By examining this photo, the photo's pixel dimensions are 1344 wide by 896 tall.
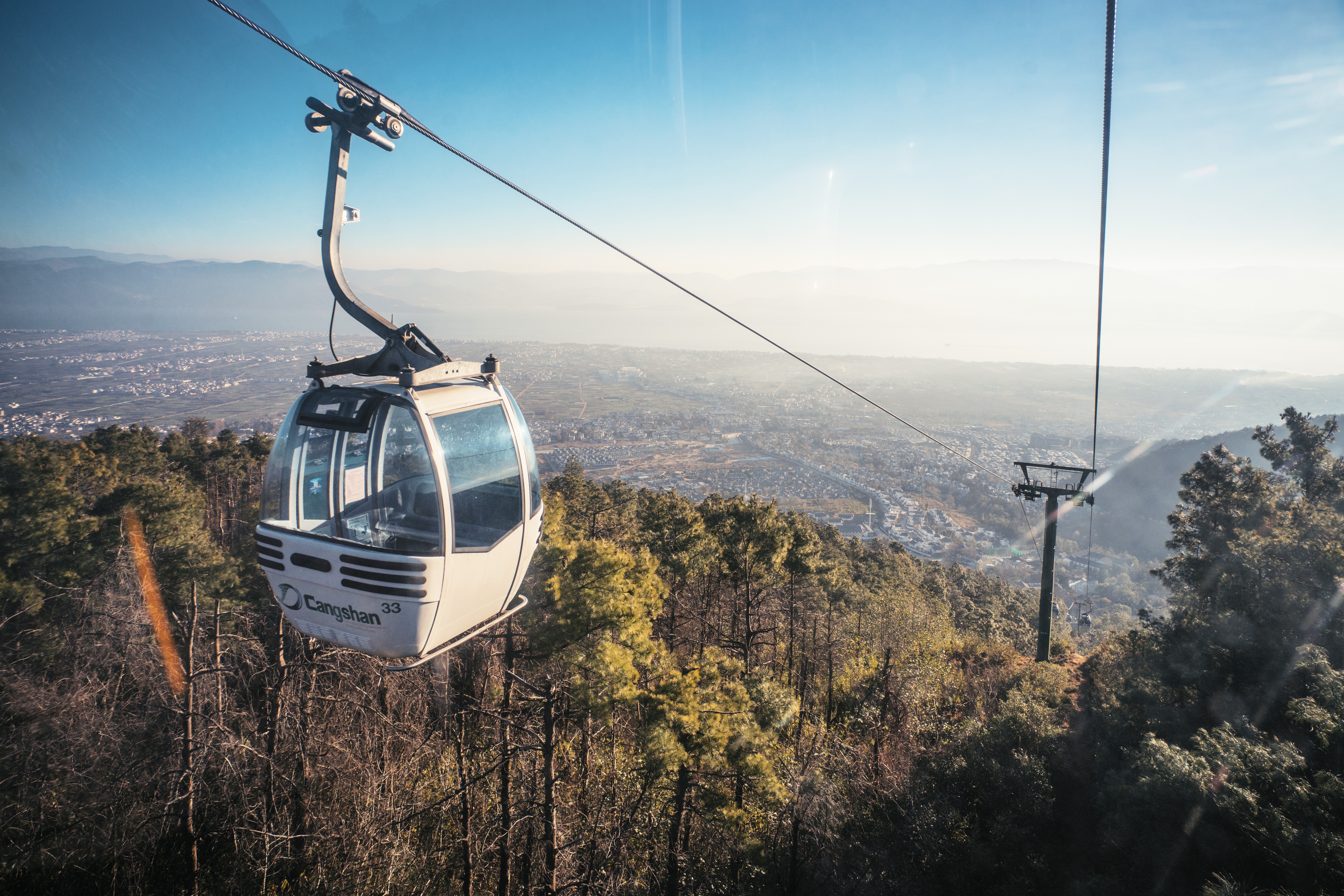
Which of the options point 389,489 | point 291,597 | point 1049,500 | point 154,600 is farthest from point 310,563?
point 1049,500

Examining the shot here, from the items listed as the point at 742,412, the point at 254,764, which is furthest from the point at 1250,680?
the point at 742,412

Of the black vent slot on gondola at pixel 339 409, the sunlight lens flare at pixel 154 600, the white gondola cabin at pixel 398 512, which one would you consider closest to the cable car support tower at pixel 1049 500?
the white gondola cabin at pixel 398 512

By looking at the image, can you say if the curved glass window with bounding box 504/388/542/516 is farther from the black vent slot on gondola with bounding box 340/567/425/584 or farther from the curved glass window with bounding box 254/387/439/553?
the black vent slot on gondola with bounding box 340/567/425/584

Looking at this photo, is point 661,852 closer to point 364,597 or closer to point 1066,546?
point 364,597

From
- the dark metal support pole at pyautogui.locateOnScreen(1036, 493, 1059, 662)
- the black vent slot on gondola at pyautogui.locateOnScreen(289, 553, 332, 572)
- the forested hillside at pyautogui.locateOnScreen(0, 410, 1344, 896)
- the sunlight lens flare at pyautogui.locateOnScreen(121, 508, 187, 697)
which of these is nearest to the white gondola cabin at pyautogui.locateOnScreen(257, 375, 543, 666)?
the black vent slot on gondola at pyautogui.locateOnScreen(289, 553, 332, 572)

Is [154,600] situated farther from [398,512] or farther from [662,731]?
[398,512]

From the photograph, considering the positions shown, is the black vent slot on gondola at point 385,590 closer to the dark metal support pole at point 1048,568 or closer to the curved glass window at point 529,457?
the curved glass window at point 529,457
